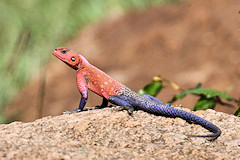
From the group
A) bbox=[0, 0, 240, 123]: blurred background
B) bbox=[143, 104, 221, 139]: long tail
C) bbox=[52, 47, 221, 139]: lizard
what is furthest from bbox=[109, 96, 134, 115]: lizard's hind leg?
bbox=[0, 0, 240, 123]: blurred background

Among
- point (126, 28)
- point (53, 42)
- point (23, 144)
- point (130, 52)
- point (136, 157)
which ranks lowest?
point (23, 144)

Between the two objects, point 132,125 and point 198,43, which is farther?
point 198,43

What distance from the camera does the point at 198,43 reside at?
7.96 meters

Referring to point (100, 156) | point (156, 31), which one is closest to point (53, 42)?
point (156, 31)

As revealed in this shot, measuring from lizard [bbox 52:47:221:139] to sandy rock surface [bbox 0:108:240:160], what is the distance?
0.19ft

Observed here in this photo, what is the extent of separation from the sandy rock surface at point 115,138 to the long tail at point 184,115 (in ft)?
0.12

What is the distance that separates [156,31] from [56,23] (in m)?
2.57

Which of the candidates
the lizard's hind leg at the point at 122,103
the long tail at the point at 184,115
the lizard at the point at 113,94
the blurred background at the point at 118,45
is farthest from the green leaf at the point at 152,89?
the blurred background at the point at 118,45

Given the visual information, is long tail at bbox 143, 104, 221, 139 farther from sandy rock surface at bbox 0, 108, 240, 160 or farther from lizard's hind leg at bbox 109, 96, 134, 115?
lizard's hind leg at bbox 109, 96, 134, 115

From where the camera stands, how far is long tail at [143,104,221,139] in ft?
8.53

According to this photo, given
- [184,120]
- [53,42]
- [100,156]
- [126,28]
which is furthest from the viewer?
[126,28]

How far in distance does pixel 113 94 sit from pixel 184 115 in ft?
2.32

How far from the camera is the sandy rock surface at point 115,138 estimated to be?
2.18m

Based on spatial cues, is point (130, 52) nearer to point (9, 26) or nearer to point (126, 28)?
point (126, 28)
